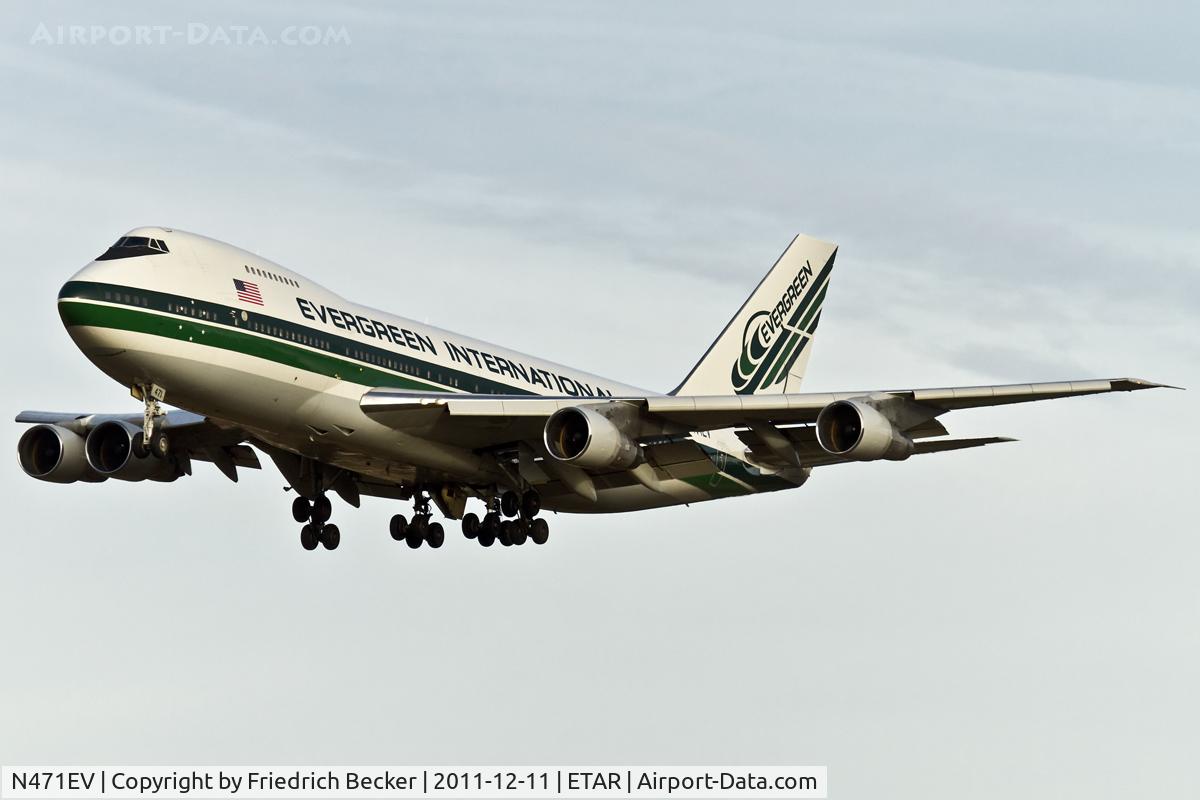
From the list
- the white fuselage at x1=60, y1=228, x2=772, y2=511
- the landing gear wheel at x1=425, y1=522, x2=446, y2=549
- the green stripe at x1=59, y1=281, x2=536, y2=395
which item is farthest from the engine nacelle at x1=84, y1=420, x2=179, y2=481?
the green stripe at x1=59, y1=281, x2=536, y2=395

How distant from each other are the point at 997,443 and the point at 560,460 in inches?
414

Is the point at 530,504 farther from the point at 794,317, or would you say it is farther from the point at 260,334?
the point at 794,317

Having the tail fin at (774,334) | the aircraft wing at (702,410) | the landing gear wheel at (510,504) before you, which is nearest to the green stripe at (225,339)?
the aircraft wing at (702,410)

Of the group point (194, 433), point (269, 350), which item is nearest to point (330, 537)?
point (194, 433)

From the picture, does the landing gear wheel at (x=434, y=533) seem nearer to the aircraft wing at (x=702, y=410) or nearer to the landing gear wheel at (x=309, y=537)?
the landing gear wheel at (x=309, y=537)

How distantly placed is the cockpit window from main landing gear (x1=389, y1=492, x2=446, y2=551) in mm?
11592

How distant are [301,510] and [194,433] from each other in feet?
11.4

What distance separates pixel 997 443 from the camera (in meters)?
43.0

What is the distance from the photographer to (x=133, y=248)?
127 ft

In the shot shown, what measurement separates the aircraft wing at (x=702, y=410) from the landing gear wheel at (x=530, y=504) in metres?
2.72

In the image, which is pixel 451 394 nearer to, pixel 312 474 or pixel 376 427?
pixel 376 427

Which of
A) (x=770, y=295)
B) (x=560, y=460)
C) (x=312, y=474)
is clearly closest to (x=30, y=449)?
(x=312, y=474)

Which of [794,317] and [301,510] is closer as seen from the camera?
[301,510]

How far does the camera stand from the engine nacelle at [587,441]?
Answer: 4009 cm
